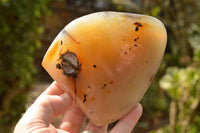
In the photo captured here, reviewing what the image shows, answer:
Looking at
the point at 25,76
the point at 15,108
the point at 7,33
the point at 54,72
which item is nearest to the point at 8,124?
the point at 15,108

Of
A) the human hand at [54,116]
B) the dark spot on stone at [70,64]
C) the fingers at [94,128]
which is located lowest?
the fingers at [94,128]

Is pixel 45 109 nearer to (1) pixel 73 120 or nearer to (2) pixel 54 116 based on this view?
(2) pixel 54 116

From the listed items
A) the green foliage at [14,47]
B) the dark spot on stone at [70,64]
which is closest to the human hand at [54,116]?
the dark spot on stone at [70,64]

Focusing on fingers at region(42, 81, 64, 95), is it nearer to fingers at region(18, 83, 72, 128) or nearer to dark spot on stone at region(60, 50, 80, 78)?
fingers at region(18, 83, 72, 128)

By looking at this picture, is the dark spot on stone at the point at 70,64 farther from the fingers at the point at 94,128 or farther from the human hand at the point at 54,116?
the fingers at the point at 94,128

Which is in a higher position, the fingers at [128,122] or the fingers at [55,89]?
the fingers at [55,89]

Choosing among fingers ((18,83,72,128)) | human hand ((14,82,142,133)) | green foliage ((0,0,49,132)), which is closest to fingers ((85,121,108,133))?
human hand ((14,82,142,133))
